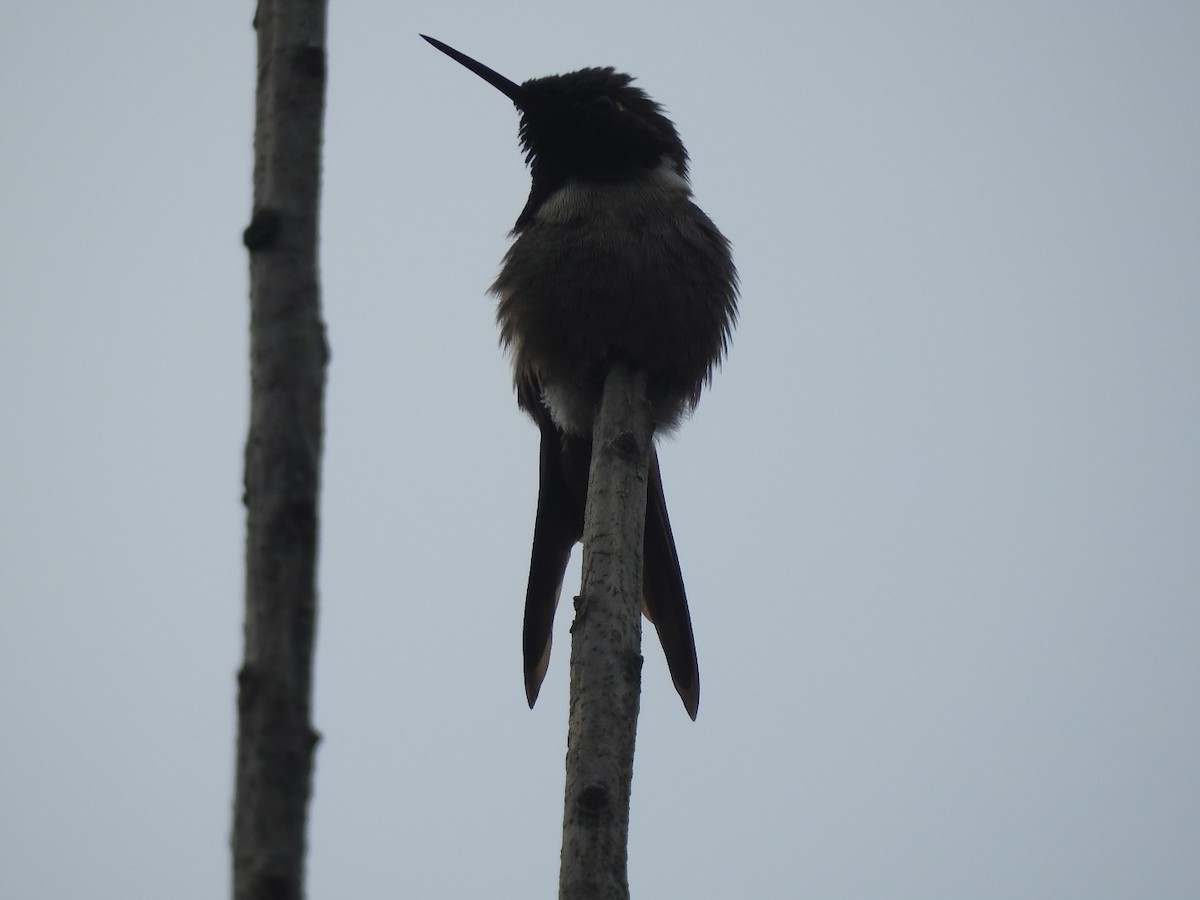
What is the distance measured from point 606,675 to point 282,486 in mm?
1283

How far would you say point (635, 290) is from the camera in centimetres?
425

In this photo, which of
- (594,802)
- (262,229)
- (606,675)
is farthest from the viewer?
(606,675)

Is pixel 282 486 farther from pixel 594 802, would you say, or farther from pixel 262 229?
pixel 594 802

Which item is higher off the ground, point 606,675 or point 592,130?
point 592,130

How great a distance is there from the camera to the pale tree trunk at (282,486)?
52.4 inches

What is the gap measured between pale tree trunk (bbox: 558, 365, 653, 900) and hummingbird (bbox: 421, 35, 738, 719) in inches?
31.2

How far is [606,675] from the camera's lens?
2570 mm

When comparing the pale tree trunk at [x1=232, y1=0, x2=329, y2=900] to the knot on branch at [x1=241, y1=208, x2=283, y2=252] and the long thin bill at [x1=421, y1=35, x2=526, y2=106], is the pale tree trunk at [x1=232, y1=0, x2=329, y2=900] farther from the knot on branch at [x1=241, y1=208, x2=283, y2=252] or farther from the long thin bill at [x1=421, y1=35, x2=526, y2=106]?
the long thin bill at [x1=421, y1=35, x2=526, y2=106]

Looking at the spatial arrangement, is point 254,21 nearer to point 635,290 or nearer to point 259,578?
point 259,578

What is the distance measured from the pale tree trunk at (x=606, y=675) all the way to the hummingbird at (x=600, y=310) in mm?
792

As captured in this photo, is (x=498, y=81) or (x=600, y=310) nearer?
(x=600, y=310)

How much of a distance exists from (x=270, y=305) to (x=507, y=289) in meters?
3.10

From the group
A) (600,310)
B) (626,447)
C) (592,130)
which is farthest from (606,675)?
(592,130)

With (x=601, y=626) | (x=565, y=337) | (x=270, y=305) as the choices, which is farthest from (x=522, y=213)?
(x=270, y=305)
